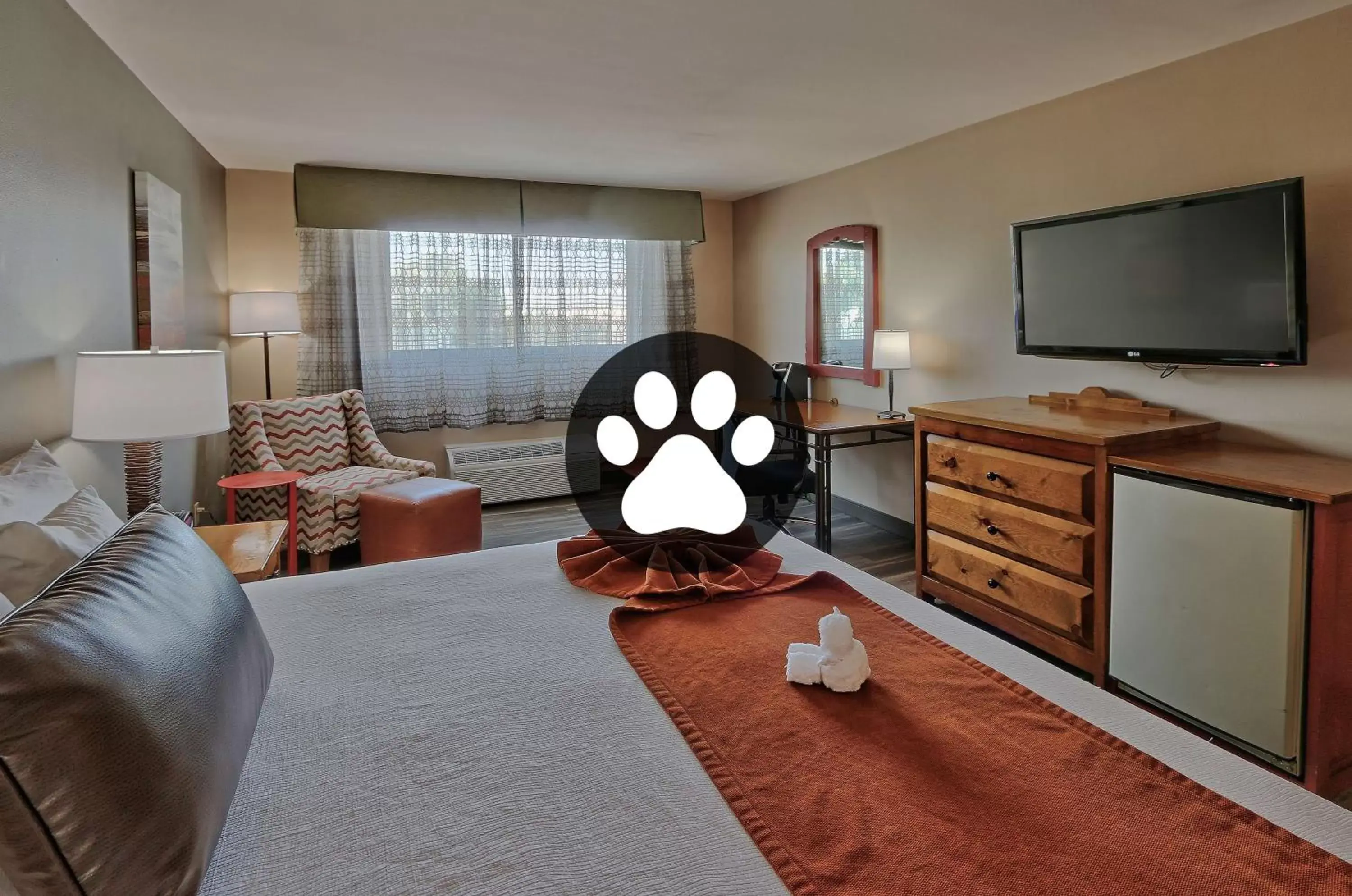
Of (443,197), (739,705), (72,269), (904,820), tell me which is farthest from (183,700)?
(443,197)

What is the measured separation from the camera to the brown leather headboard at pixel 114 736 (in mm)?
739

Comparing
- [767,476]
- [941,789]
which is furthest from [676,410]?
[941,789]

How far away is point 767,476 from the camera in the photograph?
1.46 metres

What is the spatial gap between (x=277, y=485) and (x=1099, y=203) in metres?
3.95

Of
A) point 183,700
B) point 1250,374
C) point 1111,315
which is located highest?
point 1111,315

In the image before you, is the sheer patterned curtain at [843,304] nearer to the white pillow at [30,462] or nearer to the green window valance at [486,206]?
the green window valance at [486,206]

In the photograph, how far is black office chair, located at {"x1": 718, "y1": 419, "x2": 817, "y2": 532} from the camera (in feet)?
→ 4.22

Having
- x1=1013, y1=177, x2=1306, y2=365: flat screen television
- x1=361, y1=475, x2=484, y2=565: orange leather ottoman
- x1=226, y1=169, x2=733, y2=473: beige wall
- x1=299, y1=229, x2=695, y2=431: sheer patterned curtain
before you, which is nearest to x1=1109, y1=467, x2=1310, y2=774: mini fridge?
x1=1013, y1=177, x2=1306, y2=365: flat screen television

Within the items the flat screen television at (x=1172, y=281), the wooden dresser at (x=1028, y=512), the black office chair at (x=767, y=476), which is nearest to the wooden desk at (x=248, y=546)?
the black office chair at (x=767, y=476)

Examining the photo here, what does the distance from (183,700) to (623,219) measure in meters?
5.00

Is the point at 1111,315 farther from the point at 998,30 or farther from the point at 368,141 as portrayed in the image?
the point at 368,141

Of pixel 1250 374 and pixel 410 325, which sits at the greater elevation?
pixel 410 325

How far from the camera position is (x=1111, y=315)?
3020 millimetres

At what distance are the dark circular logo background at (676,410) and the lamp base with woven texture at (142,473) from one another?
181cm
